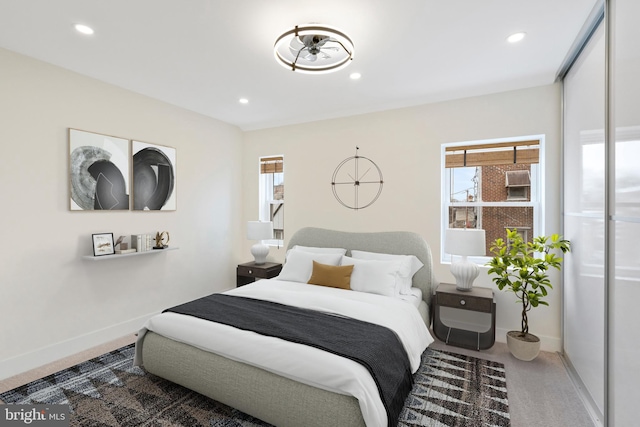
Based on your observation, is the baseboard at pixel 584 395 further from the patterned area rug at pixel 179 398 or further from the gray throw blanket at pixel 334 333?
the gray throw blanket at pixel 334 333

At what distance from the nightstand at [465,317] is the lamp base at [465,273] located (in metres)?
0.06

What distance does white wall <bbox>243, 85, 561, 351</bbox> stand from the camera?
3084 millimetres

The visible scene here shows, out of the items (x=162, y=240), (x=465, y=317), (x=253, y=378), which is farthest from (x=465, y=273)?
(x=162, y=240)

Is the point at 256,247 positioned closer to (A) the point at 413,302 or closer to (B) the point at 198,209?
(B) the point at 198,209

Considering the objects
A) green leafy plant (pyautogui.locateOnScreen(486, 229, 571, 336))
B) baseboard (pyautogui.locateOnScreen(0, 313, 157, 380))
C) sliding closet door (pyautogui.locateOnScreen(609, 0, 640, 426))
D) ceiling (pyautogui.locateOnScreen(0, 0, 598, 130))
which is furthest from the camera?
green leafy plant (pyautogui.locateOnScreen(486, 229, 571, 336))

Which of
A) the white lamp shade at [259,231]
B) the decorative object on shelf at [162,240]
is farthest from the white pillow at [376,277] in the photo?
the decorative object on shelf at [162,240]

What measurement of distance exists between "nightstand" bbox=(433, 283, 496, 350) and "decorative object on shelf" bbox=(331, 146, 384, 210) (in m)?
1.38

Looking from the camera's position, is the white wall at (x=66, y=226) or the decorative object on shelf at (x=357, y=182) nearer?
the white wall at (x=66, y=226)

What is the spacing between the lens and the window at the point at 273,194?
4738 mm

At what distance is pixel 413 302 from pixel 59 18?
139 inches

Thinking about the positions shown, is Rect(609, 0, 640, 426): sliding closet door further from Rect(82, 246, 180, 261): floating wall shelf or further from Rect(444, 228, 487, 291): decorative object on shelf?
Rect(82, 246, 180, 261): floating wall shelf

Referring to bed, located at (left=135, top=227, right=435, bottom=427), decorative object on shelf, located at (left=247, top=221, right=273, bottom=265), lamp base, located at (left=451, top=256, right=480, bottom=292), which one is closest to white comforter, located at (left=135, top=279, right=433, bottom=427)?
bed, located at (left=135, top=227, right=435, bottom=427)

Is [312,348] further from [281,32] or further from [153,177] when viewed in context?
[153,177]

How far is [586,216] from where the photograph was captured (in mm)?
2342
